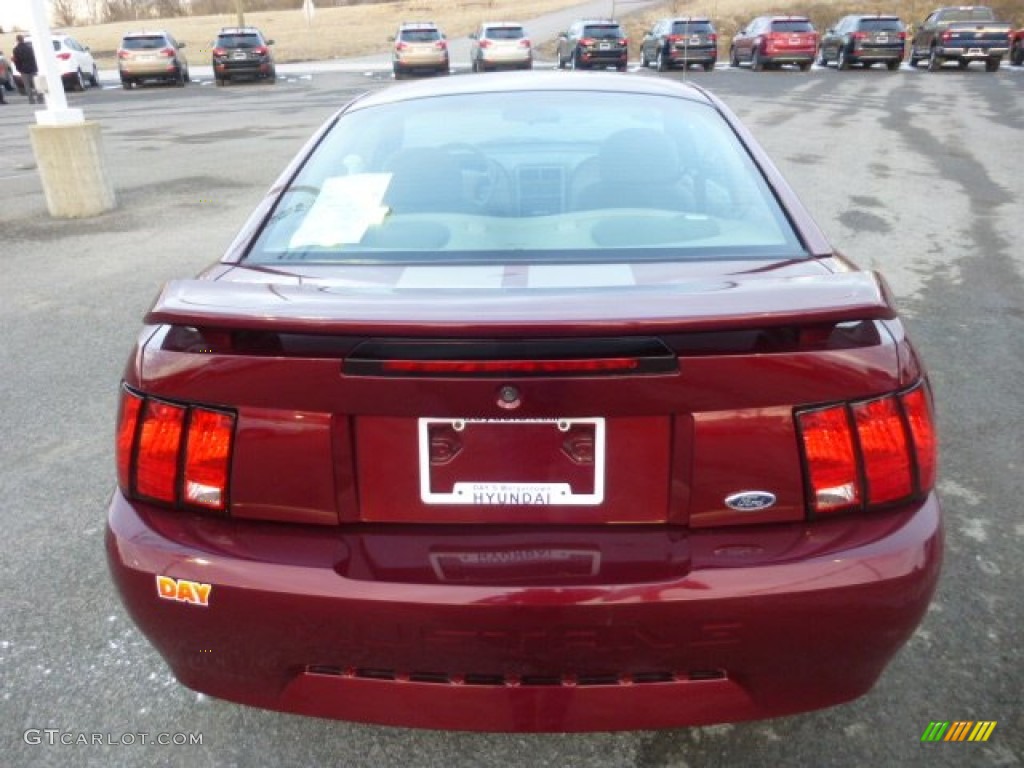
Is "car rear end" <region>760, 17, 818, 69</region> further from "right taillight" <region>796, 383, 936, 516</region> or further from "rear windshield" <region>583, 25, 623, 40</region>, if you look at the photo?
"right taillight" <region>796, 383, 936, 516</region>

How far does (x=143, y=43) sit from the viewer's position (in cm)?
2648

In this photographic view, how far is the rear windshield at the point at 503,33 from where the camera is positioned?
27.8m

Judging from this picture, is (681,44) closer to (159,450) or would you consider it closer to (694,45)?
(694,45)

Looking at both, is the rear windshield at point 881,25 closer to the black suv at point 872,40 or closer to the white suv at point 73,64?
the black suv at point 872,40

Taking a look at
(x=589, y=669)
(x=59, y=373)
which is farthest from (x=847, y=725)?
(x=59, y=373)

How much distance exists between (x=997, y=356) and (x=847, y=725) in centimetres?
319

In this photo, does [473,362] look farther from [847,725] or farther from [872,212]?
[872,212]

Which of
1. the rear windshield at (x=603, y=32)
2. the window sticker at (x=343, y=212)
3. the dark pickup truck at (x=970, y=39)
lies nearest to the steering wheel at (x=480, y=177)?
the window sticker at (x=343, y=212)

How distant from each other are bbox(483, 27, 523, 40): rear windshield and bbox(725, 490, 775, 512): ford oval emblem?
93.0ft

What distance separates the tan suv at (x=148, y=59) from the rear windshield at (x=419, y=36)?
7157 mm

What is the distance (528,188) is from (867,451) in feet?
4.23

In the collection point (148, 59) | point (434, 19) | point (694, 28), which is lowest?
point (434, 19)

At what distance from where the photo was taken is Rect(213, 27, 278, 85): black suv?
86.9 feet

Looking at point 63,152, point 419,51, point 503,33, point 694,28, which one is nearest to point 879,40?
point 694,28
